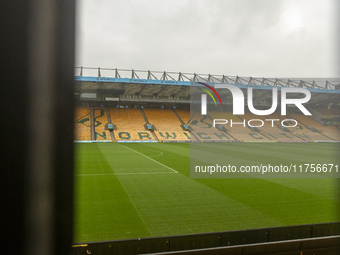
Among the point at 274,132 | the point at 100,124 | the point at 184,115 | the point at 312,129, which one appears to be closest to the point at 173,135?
the point at 184,115

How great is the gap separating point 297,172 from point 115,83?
746 inches

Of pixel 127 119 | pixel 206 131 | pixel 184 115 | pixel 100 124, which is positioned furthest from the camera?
pixel 184 115

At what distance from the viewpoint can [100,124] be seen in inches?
987

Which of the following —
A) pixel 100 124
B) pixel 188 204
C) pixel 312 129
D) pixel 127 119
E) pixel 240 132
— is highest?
pixel 127 119

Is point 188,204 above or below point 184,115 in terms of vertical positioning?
below

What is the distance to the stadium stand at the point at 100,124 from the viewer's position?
23.3m

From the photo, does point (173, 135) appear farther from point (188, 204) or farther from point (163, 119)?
point (188, 204)

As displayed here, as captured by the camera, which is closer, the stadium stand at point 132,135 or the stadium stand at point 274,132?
the stadium stand at point 132,135

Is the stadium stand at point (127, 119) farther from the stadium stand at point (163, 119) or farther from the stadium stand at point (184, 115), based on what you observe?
the stadium stand at point (184, 115)

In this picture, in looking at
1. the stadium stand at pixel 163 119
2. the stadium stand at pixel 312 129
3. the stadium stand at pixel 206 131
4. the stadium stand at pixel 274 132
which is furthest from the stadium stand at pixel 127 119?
the stadium stand at pixel 312 129

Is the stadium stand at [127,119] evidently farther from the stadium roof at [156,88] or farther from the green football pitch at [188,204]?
the green football pitch at [188,204]

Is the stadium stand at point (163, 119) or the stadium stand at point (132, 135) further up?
the stadium stand at point (163, 119)

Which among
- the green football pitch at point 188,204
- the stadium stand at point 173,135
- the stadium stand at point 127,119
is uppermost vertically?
the stadium stand at point 127,119

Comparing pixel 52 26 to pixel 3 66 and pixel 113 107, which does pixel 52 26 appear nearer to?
pixel 3 66
